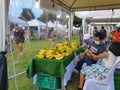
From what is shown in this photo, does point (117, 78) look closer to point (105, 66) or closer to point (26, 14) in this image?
point (105, 66)

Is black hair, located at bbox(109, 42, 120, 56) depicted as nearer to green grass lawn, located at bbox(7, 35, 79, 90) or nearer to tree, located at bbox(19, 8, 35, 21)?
green grass lawn, located at bbox(7, 35, 79, 90)

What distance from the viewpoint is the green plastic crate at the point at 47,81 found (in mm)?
3525

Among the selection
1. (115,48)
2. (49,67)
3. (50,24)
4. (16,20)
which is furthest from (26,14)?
(50,24)

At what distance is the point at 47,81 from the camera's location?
3.60 meters

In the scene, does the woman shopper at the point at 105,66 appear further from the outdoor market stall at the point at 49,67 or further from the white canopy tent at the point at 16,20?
the white canopy tent at the point at 16,20

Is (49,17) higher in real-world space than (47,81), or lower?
higher

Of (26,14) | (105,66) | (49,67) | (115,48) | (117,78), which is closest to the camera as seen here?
(115,48)

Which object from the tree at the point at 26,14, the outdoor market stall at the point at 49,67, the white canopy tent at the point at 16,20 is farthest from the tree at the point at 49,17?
the outdoor market stall at the point at 49,67

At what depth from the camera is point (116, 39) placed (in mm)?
2906

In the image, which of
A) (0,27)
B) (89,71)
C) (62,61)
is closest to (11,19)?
(0,27)

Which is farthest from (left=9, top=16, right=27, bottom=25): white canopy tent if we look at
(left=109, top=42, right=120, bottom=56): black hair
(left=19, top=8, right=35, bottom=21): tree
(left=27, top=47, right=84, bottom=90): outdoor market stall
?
(left=109, top=42, right=120, bottom=56): black hair

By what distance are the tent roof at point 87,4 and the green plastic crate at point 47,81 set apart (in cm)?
317

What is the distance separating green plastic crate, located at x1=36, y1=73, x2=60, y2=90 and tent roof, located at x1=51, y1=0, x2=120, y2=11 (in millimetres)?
3168

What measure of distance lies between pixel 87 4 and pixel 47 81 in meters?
4.19
